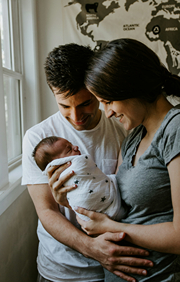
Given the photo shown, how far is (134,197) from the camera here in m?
1.02

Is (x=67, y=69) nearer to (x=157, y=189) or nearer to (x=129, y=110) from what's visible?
(x=129, y=110)

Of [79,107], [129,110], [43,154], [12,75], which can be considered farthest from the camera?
[12,75]

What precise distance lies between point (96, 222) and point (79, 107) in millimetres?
663

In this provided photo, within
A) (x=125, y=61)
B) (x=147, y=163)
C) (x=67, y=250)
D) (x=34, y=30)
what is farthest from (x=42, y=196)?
(x=34, y=30)

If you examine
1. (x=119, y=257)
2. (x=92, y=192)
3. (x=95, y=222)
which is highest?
(x=92, y=192)

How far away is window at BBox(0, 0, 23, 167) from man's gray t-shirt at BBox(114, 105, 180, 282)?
145 centimetres

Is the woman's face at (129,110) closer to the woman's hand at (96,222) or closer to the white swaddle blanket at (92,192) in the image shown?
the white swaddle blanket at (92,192)

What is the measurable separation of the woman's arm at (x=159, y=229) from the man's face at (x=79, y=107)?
22.9 inches

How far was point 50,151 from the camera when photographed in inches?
48.4

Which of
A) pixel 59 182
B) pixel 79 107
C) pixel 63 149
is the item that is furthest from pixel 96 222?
pixel 79 107

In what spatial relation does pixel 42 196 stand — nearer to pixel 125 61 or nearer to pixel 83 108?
pixel 83 108

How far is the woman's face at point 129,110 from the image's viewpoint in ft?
3.26

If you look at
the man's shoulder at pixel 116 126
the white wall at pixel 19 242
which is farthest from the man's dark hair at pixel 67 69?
the white wall at pixel 19 242

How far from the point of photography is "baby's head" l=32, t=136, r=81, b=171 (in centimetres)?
123
